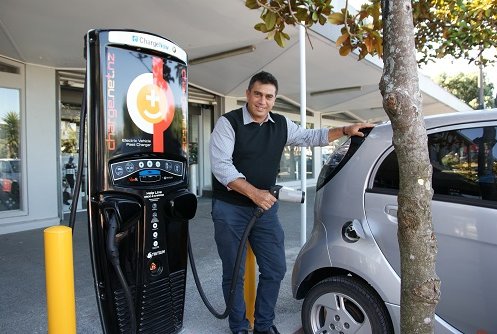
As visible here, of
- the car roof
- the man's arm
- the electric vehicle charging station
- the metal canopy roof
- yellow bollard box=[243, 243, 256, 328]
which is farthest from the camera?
the metal canopy roof

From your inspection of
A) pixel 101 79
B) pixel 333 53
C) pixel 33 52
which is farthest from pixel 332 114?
pixel 101 79

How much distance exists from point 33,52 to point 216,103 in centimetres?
504

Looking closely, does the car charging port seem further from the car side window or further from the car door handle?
the car side window

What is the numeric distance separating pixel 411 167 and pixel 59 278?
5.48 ft

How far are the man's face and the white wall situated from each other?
5.36 m

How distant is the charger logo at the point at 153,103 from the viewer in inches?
91.7

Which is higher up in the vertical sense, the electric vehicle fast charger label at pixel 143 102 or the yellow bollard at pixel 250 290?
the electric vehicle fast charger label at pixel 143 102

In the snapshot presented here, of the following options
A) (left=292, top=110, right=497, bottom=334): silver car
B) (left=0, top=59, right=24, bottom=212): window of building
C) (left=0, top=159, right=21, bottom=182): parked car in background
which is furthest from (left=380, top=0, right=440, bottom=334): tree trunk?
(left=0, top=159, right=21, bottom=182): parked car in background

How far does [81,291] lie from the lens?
4.08 m

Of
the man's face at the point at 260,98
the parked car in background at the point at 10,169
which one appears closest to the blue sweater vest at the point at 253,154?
the man's face at the point at 260,98

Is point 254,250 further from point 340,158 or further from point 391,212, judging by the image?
point 391,212

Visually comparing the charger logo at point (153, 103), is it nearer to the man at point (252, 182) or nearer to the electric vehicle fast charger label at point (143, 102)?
the electric vehicle fast charger label at point (143, 102)

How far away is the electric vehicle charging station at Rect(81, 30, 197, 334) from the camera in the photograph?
223 centimetres

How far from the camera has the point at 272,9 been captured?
2.78 metres
